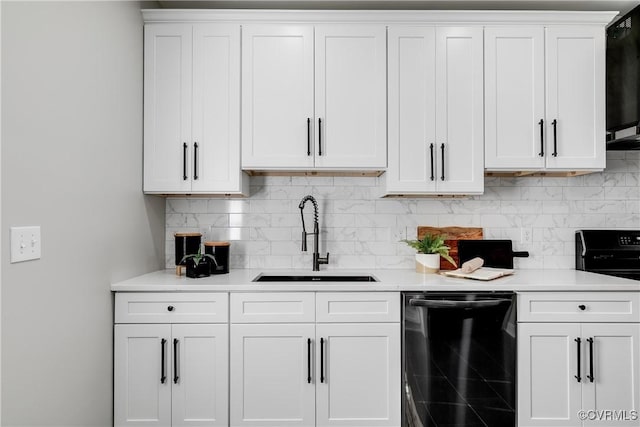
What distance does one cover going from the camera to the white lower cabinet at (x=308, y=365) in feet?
6.68

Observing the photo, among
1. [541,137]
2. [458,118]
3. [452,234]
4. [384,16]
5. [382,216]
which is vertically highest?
[384,16]

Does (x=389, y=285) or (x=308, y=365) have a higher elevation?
(x=389, y=285)

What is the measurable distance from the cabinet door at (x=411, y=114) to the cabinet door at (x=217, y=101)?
0.92m

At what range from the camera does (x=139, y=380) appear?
2033 mm

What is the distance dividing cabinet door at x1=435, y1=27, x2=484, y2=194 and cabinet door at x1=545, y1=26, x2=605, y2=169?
1.41 ft

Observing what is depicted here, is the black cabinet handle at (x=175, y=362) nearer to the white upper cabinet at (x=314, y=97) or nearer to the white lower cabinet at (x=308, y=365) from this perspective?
the white lower cabinet at (x=308, y=365)

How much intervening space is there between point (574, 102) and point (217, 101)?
213 centimetres

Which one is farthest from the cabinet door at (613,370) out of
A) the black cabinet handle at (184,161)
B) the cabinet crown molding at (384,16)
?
the black cabinet handle at (184,161)

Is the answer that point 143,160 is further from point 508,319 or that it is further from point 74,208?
point 508,319

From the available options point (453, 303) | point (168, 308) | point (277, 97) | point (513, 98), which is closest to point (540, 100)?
point (513, 98)

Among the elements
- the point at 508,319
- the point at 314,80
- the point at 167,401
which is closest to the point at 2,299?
the point at 167,401

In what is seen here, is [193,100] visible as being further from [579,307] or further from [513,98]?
[579,307]

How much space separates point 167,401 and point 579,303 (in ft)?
7.15

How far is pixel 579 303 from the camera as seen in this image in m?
2.06
